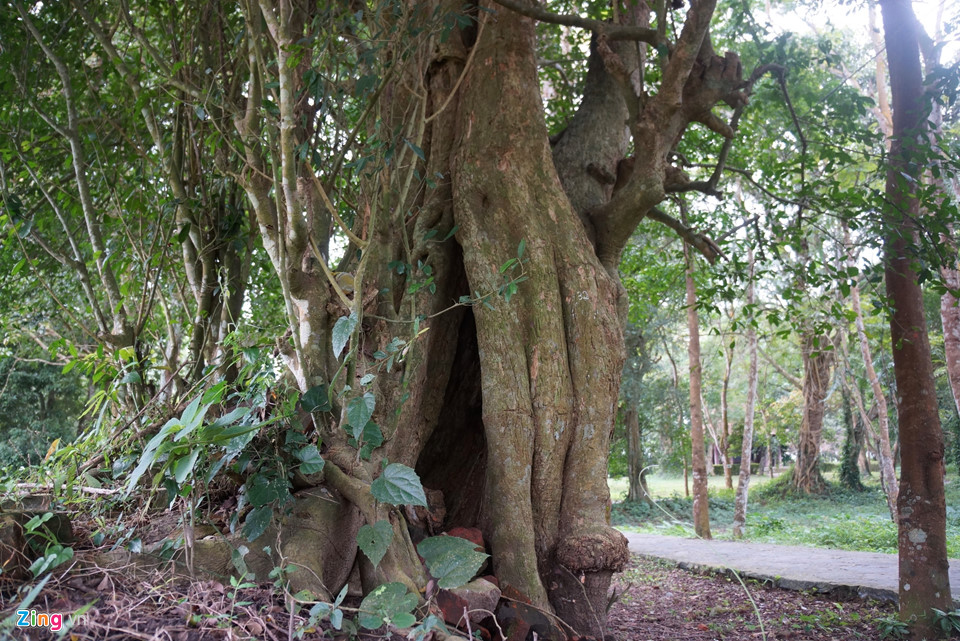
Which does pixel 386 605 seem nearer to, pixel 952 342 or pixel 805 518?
pixel 952 342

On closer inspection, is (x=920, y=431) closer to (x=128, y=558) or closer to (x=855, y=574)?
(x=855, y=574)

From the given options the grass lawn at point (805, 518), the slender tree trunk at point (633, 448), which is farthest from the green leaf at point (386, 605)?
the slender tree trunk at point (633, 448)

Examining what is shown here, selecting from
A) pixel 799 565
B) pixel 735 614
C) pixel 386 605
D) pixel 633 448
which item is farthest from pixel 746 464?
pixel 386 605

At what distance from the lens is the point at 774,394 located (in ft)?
91.0

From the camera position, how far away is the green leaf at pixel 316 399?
85.4 inches

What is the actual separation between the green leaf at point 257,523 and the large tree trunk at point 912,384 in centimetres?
389

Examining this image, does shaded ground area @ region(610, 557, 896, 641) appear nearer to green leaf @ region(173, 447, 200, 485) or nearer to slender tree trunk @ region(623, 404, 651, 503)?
green leaf @ region(173, 447, 200, 485)

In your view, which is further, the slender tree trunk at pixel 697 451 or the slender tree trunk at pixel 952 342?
the slender tree trunk at pixel 697 451

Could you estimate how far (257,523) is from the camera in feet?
6.34

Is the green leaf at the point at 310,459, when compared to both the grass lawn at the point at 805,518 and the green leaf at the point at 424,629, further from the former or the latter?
the grass lawn at the point at 805,518

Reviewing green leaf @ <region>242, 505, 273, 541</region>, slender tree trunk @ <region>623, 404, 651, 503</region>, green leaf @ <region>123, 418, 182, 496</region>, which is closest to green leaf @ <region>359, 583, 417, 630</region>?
green leaf @ <region>242, 505, 273, 541</region>

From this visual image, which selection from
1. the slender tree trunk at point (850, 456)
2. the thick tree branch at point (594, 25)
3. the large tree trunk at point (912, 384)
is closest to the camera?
the thick tree branch at point (594, 25)

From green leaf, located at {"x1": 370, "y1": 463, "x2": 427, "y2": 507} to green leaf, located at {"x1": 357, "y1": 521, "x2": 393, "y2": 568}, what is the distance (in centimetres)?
12

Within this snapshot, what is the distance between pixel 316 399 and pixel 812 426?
1664cm
